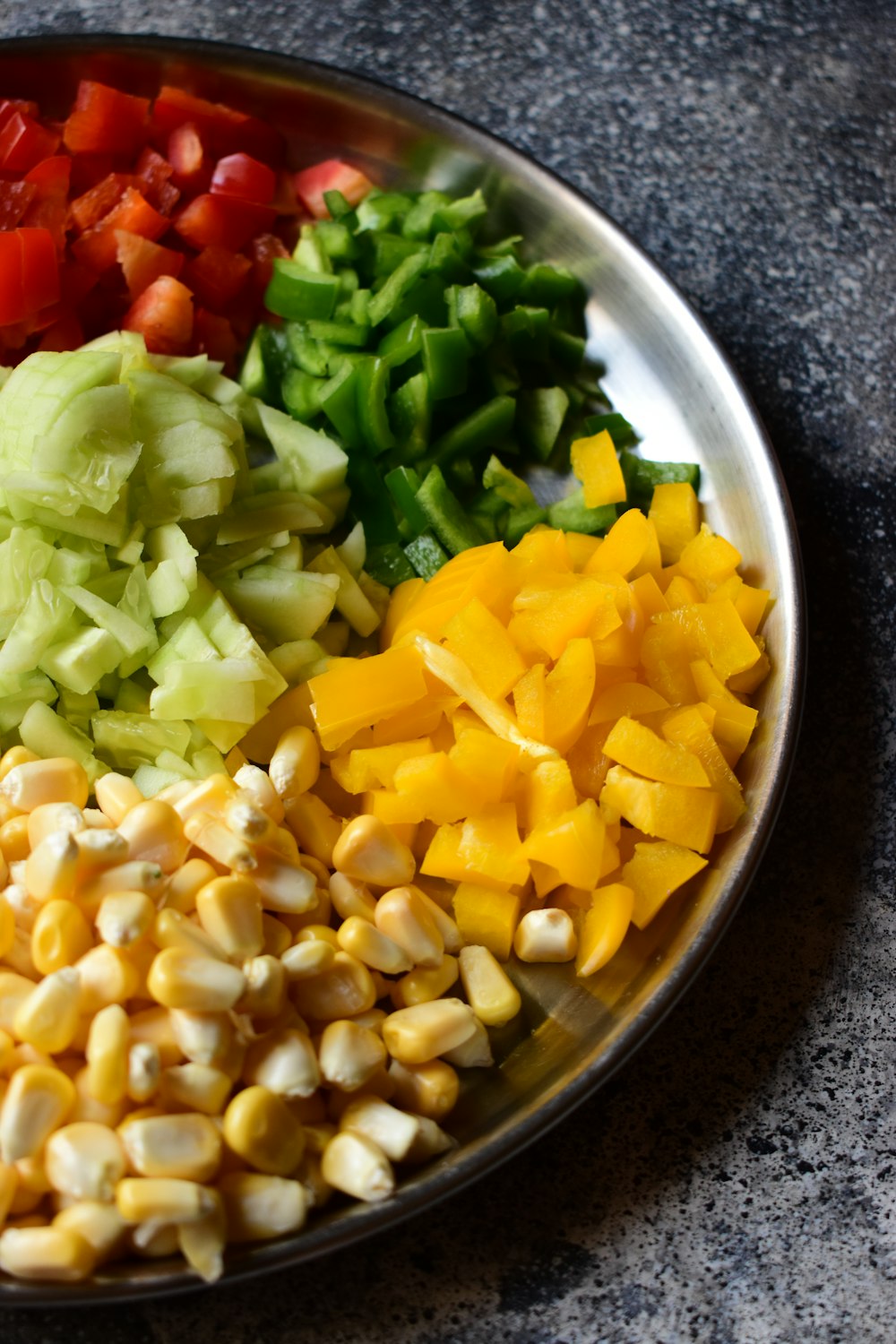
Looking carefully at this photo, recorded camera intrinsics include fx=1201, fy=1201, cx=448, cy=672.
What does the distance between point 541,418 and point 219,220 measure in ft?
1.87

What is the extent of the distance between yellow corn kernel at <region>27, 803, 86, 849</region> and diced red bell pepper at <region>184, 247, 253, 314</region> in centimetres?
88

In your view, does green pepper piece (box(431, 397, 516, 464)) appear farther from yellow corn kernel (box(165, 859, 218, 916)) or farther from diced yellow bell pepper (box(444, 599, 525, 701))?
yellow corn kernel (box(165, 859, 218, 916))

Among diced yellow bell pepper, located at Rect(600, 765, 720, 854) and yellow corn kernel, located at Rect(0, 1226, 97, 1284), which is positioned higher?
diced yellow bell pepper, located at Rect(600, 765, 720, 854)

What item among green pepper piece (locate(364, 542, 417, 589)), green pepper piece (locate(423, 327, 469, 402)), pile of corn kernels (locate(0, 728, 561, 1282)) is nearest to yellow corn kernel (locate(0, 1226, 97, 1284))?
pile of corn kernels (locate(0, 728, 561, 1282))

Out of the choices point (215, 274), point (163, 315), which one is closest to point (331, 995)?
point (163, 315)

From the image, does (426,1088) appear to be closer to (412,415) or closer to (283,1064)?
(283,1064)

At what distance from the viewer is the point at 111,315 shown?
181 cm

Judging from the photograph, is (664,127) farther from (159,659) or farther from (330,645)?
(159,659)

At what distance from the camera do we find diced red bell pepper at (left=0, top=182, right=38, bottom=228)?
1.71m

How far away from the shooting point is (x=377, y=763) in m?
1.46

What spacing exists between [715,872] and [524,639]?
1.20 feet

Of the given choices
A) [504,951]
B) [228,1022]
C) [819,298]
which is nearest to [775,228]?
[819,298]

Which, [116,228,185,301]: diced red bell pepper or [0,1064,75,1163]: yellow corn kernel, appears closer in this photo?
[0,1064,75,1163]: yellow corn kernel

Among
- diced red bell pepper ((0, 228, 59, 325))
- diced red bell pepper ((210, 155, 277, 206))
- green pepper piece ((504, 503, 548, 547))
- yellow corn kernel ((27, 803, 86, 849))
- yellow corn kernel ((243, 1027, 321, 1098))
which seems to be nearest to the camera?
yellow corn kernel ((243, 1027, 321, 1098))
